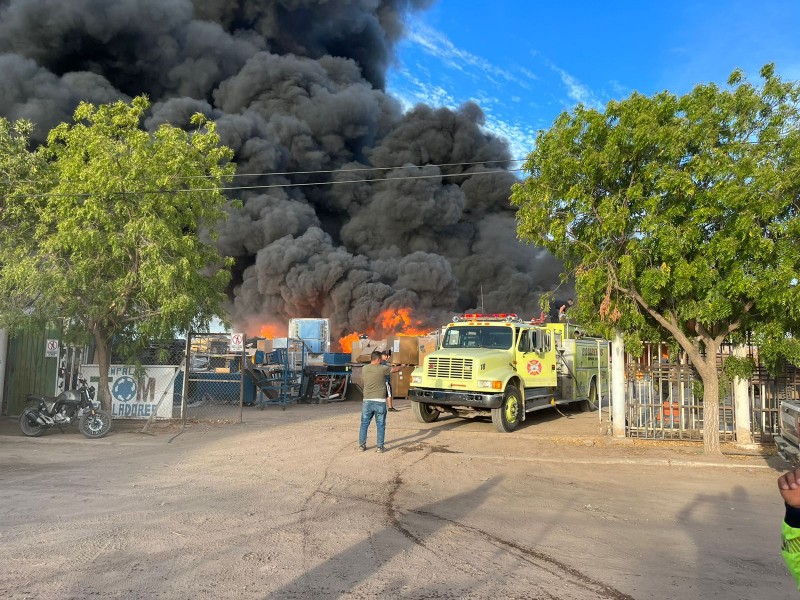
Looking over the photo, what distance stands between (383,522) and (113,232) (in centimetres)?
799

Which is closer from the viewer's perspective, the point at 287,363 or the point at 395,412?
the point at 395,412

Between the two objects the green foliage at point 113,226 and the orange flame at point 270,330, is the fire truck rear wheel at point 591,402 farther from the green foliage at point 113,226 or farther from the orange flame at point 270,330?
the orange flame at point 270,330

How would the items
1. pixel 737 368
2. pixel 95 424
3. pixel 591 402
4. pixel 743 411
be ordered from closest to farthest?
pixel 737 368 → pixel 743 411 → pixel 95 424 → pixel 591 402

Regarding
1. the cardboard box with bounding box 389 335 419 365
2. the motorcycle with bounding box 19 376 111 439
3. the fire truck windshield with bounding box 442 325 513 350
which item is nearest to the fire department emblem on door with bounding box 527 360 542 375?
the fire truck windshield with bounding box 442 325 513 350

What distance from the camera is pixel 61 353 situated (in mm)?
12070

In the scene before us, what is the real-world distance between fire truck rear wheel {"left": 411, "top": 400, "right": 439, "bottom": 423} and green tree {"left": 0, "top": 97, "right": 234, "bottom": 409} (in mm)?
4774

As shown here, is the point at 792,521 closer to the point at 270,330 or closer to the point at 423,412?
the point at 423,412

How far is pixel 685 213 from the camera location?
8.13 metres

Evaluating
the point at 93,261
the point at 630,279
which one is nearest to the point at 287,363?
the point at 93,261

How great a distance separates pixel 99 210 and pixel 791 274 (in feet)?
34.7

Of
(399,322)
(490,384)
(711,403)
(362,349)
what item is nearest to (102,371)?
(490,384)

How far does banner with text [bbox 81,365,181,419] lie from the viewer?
11803 mm

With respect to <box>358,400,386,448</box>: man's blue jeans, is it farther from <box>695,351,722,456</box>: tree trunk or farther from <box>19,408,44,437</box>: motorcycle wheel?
<box>19,408,44,437</box>: motorcycle wheel

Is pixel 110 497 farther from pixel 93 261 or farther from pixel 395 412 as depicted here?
pixel 395 412
